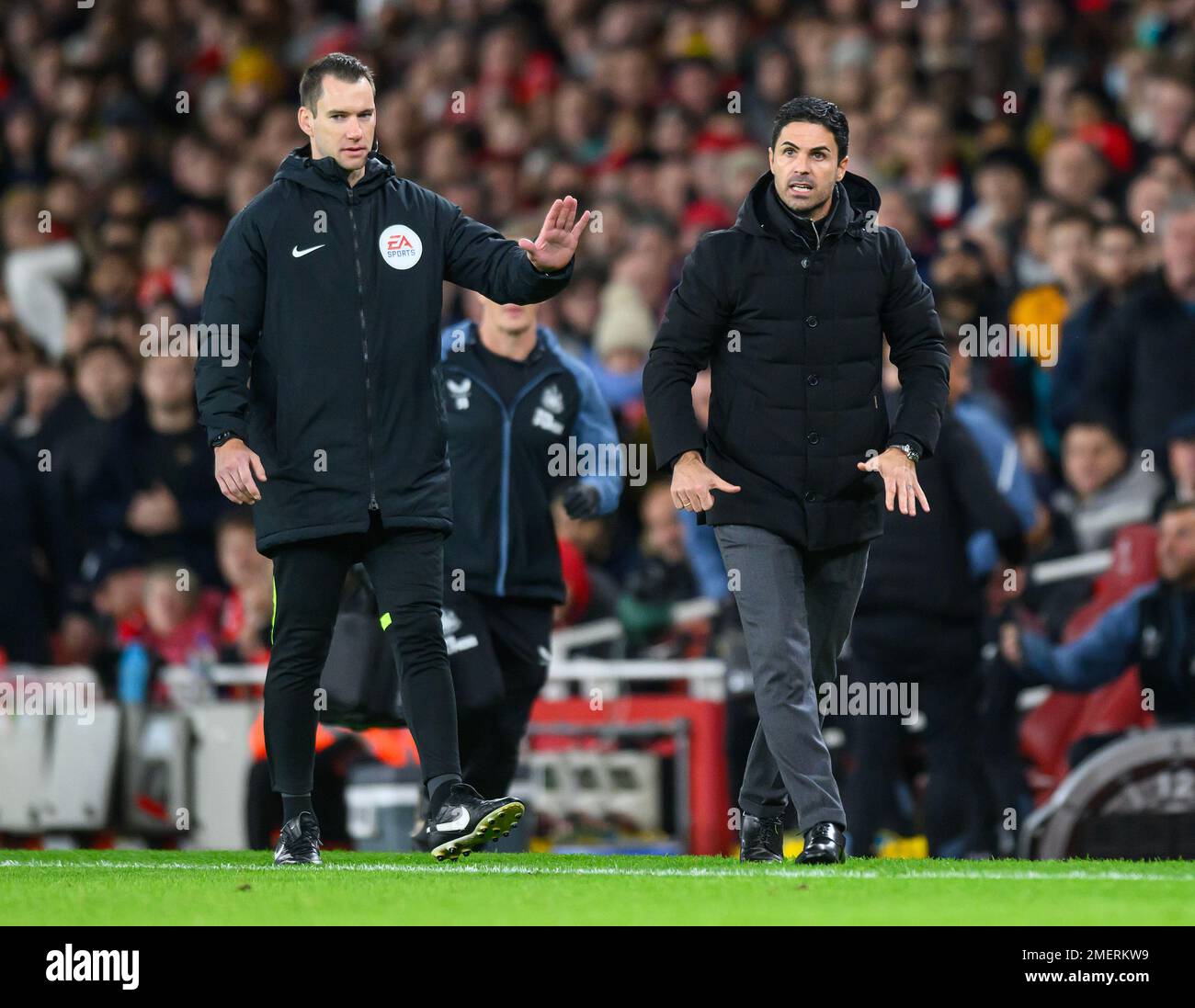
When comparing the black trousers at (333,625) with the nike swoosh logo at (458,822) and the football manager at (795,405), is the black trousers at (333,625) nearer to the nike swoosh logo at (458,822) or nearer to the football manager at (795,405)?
the nike swoosh logo at (458,822)

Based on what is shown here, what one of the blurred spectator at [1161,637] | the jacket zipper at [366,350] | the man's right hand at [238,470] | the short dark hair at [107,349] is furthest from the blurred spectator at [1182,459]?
the short dark hair at [107,349]

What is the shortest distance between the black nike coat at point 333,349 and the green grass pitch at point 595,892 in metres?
1.00

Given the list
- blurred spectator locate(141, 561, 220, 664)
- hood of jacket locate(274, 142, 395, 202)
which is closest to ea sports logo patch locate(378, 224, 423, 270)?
hood of jacket locate(274, 142, 395, 202)

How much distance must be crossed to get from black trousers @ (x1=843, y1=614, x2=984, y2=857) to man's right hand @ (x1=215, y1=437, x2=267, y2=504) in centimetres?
351

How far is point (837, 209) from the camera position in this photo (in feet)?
21.1

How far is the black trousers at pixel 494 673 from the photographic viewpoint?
7.58 m

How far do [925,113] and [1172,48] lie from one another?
1352 mm

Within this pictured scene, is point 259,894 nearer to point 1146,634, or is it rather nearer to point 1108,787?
point 1108,787

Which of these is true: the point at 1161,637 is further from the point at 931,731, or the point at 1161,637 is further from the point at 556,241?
the point at 556,241

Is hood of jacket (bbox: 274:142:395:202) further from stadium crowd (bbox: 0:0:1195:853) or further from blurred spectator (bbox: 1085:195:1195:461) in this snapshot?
blurred spectator (bbox: 1085:195:1195:461)

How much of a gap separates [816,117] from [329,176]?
138 centimetres

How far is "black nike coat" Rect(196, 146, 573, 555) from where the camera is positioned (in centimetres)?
623

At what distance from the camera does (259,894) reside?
548 centimetres

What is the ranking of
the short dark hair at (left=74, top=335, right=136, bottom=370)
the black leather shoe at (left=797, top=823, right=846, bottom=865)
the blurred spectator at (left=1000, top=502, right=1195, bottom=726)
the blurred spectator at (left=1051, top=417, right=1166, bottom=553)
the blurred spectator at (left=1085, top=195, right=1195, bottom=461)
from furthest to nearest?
the short dark hair at (left=74, top=335, right=136, bottom=370), the blurred spectator at (left=1085, top=195, right=1195, bottom=461), the blurred spectator at (left=1051, top=417, right=1166, bottom=553), the blurred spectator at (left=1000, top=502, right=1195, bottom=726), the black leather shoe at (left=797, top=823, right=846, bottom=865)
